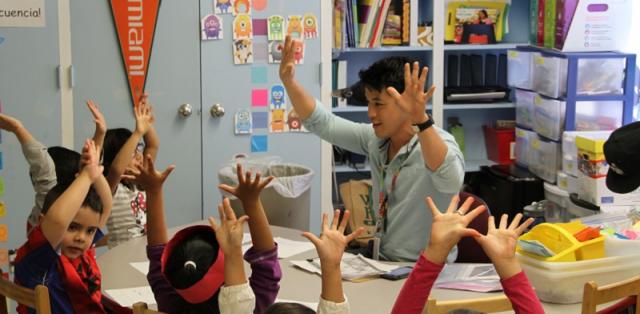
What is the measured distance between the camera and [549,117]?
4879 millimetres

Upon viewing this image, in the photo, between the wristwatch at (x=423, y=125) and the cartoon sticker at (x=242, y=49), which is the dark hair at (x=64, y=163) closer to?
the wristwatch at (x=423, y=125)

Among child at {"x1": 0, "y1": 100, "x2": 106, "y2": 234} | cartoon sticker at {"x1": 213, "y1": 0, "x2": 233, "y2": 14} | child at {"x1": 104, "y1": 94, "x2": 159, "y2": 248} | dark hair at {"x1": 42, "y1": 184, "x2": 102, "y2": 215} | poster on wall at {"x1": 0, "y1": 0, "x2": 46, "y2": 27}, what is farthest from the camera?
cartoon sticker at {"x1": 213, "y1": 0, "x2": 233, "y2": 14}

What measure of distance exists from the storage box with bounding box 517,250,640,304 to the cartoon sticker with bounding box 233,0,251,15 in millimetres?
2349

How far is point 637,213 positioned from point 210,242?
1789 millimetres

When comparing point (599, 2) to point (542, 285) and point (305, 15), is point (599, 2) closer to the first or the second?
point (305, 15)

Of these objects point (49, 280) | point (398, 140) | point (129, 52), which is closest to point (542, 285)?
point (398, 140)

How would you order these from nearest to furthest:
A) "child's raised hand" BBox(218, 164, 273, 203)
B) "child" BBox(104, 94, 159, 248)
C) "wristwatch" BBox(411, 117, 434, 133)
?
"child's raised hand" BBox(218, 164, 273, 203)
"wristwatch" BBox(411, 117, 434, 133)
"child" BBox(104, 94, 159, 248)

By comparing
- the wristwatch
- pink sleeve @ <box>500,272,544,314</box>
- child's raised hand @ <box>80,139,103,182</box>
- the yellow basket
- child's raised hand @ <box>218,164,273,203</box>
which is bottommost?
the yellow basket

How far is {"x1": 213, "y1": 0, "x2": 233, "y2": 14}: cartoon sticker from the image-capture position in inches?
184

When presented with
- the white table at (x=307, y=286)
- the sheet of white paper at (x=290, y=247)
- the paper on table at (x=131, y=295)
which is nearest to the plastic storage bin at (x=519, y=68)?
the sheet of white paper at (x=290, y=247)

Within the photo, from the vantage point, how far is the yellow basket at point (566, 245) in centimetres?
278

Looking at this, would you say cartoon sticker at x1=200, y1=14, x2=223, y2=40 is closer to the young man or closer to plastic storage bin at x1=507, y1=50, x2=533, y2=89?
the young man

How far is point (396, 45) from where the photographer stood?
5.12 metres

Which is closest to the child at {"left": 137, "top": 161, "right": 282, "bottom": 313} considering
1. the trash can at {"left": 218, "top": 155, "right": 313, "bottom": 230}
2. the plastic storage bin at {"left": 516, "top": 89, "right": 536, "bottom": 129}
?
the trash can at {"left": 218, "top": 155, "right": 313, "bottom": 230}
